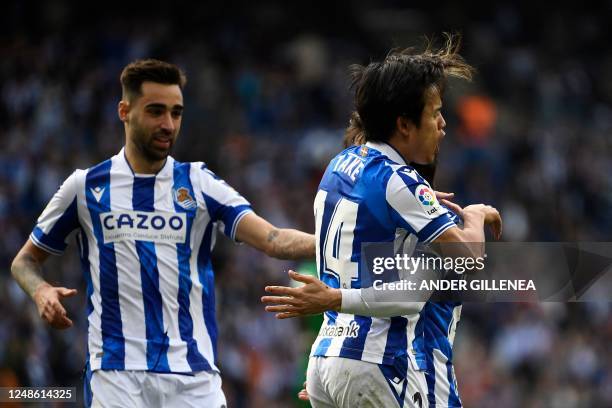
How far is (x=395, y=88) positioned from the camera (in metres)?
4.96

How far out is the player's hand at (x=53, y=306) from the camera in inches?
225

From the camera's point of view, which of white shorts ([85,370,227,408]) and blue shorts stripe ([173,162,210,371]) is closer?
white shorts ([85,370,227,408])

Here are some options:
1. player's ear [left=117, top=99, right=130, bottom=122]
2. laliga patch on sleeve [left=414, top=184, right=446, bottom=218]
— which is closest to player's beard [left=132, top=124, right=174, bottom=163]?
player's ear [left=117, top=99, right=130, bottom=122]

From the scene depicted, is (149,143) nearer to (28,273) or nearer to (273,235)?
(273,235)

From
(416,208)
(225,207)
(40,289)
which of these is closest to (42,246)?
(40,289)

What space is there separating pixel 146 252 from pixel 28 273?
2.30ft

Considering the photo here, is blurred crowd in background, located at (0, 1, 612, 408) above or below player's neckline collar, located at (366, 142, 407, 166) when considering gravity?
above

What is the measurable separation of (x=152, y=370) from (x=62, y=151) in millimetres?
9899

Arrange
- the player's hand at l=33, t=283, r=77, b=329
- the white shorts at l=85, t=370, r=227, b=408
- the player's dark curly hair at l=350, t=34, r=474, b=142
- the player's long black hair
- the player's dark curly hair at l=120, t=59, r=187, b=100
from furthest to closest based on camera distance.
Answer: the player's dark curly hair at l=120, t=59, r=187, b=100 < the white shorts at l=85, t=370, r=227, b=408 < the player's hand at l=33, t=283, r=77, b=329 < the player's long black hair < the player's dark curly hair at l=350, t=34, r=474, b=142

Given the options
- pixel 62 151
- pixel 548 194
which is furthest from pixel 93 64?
pixel 548 194

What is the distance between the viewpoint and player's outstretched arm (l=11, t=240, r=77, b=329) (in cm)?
573

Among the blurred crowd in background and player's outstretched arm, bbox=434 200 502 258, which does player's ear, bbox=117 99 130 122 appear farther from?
the blurred crowd in background

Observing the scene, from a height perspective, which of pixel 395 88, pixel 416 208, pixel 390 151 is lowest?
pixel 416 208

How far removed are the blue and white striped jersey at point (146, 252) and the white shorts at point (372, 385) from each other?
53.5 inches
